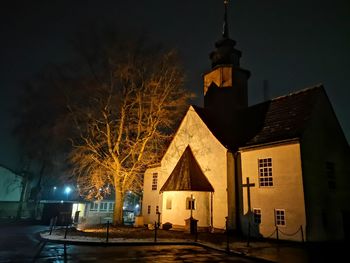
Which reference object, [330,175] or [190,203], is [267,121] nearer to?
[330,175]

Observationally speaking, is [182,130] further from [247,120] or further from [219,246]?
[219,246]

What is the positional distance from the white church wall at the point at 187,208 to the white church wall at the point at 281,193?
9.83 feet

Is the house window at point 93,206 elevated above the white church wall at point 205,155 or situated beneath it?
situated beneath

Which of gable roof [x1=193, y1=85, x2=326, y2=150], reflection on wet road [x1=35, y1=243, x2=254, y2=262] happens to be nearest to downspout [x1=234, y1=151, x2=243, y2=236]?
gable roof [x1=193, y1=85, x2=326, y2=150]

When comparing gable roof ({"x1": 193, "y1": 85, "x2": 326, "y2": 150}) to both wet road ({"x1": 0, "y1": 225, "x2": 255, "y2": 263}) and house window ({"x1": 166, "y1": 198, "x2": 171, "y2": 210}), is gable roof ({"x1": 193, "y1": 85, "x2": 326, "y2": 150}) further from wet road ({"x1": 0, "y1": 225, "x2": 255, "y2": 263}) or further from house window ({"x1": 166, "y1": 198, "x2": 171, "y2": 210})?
wet road ({"x1": 0, "y1": 225, "x2": 255, "y2": 263})

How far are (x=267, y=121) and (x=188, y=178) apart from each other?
8055 mm

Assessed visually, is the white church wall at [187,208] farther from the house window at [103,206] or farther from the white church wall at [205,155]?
the house window at [103,206]

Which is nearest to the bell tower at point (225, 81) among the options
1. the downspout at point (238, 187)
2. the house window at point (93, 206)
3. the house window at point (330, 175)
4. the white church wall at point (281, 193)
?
the downspout at point (238, 187)

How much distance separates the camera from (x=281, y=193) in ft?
61.5

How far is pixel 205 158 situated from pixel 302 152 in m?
8.16

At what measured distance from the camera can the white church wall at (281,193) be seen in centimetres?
1773

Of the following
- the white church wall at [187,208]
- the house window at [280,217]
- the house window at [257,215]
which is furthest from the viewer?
the white church wall at [187,208]

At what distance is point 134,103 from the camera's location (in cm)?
2336

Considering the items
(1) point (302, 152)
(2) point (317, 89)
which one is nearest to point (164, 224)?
(1) point (302, 152)
